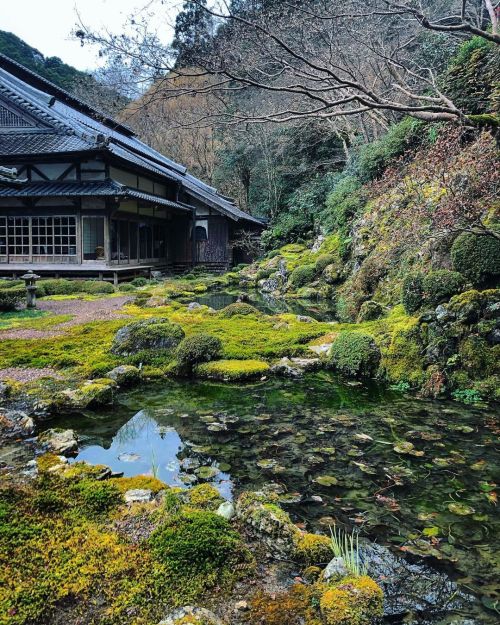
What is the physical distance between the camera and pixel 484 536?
3.24 m

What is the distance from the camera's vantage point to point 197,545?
9.04 feet

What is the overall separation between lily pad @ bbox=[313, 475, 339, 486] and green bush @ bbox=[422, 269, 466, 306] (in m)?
4.20

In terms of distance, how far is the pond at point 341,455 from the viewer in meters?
3.31

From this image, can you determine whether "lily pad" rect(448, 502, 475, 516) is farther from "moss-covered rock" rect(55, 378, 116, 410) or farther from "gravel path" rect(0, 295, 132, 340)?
"gravel path" rect(0, 295, 132, 340)

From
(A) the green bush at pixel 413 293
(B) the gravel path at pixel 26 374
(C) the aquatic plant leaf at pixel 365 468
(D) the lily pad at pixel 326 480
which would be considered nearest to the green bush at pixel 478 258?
(A) the green bush at pixel 413 293

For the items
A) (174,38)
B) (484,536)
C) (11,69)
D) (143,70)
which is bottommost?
(484,536)

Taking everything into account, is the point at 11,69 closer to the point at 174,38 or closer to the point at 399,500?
the point at 174,38

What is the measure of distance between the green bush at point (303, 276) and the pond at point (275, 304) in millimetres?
1201

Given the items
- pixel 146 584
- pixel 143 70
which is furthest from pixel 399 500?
pixel 143 70

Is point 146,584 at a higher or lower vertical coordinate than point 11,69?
lower

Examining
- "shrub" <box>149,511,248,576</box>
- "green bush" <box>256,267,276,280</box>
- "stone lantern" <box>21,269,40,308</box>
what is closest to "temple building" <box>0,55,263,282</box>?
"green bush" <box>256,267,276,280</box>

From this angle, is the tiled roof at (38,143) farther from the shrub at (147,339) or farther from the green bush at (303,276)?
the shrub at (147,339)

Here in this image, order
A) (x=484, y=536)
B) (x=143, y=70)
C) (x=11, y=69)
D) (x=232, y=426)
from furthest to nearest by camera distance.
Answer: (x=11, y=69) → (x=143, y=70) → (x=232, y=426) → (x=484, y=536)

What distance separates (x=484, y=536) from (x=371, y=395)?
130 inches
